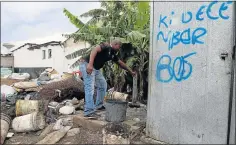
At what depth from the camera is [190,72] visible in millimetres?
4277

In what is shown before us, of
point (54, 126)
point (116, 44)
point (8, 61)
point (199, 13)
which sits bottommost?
point (54, 126)

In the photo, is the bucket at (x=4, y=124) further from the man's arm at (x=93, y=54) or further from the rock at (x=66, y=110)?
the man's arm at (x=93, y=54)

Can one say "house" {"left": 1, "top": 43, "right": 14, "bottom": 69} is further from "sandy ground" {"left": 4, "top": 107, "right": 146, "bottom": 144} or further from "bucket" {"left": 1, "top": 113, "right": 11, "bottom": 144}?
"sandy ground" {"left": 4, "top": 107, "right": 146, "bottom": 144}

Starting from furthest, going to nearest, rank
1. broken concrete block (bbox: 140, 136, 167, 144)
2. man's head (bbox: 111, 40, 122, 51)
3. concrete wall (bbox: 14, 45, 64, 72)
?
concrete wall (bbox: 14, 45, 64, 72)
man's head (bbox: 111, 40, 122, 51)
broken concrete block (bbox: 140, 136, 167, 144)

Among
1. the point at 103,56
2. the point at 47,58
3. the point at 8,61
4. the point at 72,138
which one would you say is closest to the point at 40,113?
the point at 72,138

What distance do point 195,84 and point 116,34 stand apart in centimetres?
590

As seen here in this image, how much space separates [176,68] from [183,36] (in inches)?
20.2

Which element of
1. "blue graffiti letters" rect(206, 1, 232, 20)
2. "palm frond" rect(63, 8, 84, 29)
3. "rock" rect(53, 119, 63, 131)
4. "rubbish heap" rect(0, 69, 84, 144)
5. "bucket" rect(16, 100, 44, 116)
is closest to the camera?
"blue graffiti letters" rect(206, 1, 232, 20)

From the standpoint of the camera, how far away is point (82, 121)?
561cm

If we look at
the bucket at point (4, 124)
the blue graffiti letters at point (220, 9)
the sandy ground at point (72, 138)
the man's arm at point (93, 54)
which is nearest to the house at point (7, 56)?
the bucket at point (4, 124)

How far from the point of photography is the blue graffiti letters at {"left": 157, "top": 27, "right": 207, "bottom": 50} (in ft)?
13.6

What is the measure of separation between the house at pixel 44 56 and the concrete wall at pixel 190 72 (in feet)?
68.8

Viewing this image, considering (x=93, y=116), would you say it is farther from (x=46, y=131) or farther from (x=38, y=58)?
(x=38, y=58)

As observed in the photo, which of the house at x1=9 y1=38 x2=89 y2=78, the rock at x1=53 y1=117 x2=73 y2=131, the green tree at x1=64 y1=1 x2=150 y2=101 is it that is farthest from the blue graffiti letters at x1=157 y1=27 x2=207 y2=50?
the house at x1=9 y1=38 x2=89 y2=78
